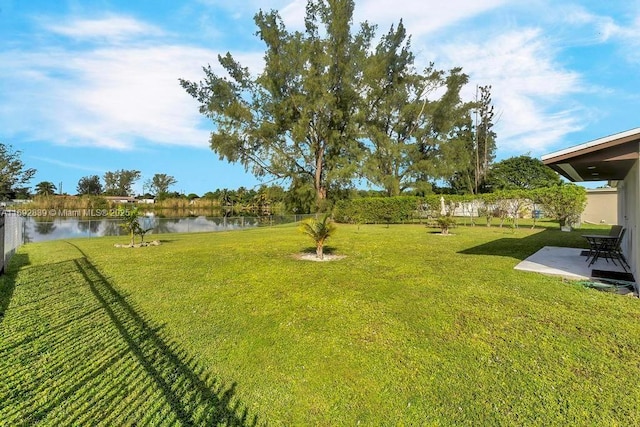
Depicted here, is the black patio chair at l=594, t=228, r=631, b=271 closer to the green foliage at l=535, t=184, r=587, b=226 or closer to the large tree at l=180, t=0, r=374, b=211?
the green foliage at l=535, t=184, r=587, b=226

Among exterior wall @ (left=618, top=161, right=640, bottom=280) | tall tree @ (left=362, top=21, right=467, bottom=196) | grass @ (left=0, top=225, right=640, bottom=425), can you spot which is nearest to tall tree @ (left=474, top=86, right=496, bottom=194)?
tall tree @ (left=362, top=21, right=467, bottom=196)

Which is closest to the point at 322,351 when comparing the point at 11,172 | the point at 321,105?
the point at 321,105

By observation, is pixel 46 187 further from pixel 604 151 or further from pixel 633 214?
pixel 633 214

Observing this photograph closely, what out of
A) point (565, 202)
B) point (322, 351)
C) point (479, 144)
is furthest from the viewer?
point (479, 144)

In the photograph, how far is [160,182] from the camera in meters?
99.1

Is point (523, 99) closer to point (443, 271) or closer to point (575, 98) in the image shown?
point (575, 98)

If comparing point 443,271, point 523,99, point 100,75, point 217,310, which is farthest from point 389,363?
point 523,99

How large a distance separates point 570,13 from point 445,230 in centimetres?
992

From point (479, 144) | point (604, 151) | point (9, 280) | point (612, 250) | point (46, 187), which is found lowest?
point (9, 280)

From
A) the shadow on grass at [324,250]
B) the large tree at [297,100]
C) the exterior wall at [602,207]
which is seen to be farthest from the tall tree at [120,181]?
the exterior wall at [602,207]

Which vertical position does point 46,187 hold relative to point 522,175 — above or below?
above

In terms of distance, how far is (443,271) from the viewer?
24.2ft

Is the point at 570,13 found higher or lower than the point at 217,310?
higher

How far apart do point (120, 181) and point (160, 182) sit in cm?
1082
